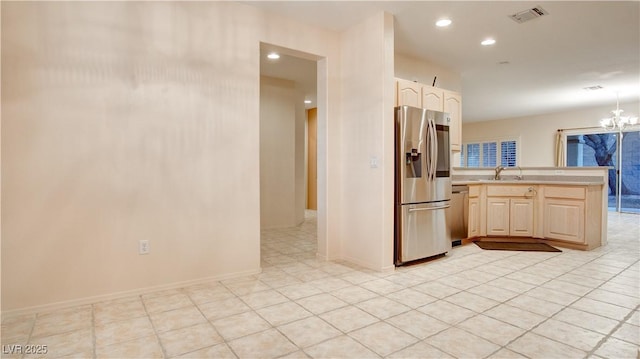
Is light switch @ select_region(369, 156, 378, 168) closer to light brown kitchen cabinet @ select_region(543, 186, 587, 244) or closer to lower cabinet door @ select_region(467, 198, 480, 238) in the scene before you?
lower cabinet door @ select_region(467, 198, 480, 238)

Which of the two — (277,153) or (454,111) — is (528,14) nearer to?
(454,111)

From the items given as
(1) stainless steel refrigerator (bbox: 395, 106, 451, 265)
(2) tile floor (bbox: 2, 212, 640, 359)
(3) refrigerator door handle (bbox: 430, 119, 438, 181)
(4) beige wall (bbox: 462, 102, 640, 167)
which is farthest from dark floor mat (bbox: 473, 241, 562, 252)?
(4) beige wall (bbox: 462, 102, 640, 167)

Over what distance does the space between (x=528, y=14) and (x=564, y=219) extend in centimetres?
265

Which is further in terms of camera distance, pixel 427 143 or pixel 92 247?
pixel 427 143

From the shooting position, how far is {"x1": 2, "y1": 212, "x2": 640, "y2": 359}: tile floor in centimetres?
186

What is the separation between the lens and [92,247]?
8.20 ft

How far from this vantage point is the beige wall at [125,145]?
7.52 feet

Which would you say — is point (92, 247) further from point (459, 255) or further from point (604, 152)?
point (604, 152)

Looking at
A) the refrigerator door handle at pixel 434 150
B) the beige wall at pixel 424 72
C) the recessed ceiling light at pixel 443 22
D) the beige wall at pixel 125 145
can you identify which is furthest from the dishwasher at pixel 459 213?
the beige wall at pixel 125 145

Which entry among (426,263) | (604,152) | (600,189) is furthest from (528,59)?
(604,152)

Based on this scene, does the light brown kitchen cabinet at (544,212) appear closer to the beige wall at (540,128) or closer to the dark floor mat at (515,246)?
the dark floor mat at (515,246)

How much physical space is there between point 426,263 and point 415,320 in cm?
152

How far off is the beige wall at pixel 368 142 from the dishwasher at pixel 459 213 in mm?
1421

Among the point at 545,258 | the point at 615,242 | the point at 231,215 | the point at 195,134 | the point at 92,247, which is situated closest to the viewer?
the point at 92,247
